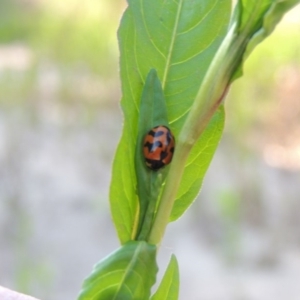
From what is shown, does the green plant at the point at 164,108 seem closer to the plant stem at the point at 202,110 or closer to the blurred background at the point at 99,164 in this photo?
the plant stem at the point at 202,110

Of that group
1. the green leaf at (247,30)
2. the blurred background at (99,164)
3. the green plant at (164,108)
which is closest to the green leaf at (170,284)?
the green plant at (164,108)

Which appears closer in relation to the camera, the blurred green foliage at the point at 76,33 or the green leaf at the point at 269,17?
the green leaf at the point at 269,17

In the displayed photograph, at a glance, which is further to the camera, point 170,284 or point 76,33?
point 76,33

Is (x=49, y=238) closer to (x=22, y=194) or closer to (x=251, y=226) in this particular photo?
(x=22, y=194)

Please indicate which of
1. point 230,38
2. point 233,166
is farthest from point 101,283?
point 233,166

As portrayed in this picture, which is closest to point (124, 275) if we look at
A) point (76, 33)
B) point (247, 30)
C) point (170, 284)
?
point (170, 284)

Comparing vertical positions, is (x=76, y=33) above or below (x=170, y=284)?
above

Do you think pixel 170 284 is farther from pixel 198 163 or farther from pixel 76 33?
pixel 76 33

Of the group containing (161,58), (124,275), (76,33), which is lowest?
(124,275)
